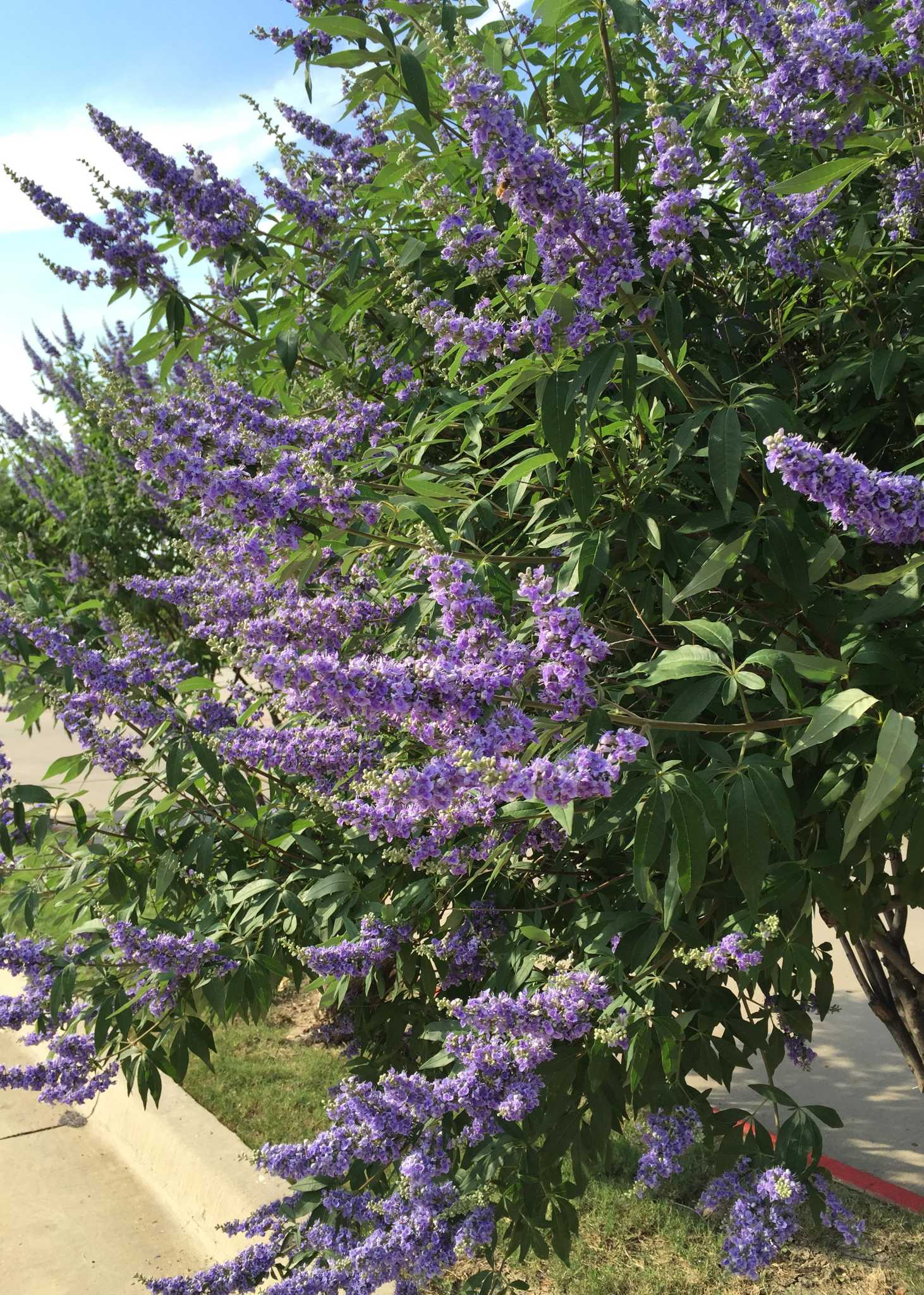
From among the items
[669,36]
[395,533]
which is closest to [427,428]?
[395,533]

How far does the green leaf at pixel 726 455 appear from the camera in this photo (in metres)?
2.20

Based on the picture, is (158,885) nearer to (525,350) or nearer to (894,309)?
(525,350)

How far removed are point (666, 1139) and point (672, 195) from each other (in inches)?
98.3

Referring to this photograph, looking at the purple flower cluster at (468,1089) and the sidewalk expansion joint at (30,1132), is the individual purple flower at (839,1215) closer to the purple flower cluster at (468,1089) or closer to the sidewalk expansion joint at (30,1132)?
the purple flower cluster at (468,1089)

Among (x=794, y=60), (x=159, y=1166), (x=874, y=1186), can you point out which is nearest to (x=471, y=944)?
(x=794, y=60)

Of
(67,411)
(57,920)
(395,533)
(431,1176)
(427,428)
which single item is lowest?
(431,1176)

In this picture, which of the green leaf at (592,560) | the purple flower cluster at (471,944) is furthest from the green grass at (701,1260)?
the green leaf at (592,560)

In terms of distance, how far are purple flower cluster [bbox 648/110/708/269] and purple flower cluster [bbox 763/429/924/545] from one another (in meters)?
0.71

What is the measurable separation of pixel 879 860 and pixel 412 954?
4.50 feet

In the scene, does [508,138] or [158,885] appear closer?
[508,138]

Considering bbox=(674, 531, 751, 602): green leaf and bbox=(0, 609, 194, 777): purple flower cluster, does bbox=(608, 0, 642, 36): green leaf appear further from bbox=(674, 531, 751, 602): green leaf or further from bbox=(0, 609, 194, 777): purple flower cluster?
bbox=(0, 609, 194, 777): purple flower cluster

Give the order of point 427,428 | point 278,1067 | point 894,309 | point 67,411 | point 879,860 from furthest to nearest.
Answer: point 67,411, point 278,1067, point 427,428, point 894,309, point 879,860

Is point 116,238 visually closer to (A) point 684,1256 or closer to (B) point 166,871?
(B) point 166,871

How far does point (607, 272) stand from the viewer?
2.27m
